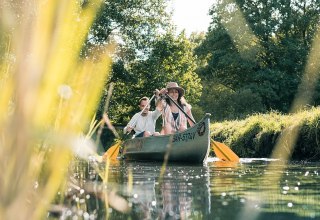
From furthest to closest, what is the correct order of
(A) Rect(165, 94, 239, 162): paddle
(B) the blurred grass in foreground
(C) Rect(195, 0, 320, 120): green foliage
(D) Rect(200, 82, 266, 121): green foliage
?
1. (C) Rect(195, 0, 320, 120): green foliage
2. (D) Rect(200, 82, 266, 121): green foliage
3. (A) Rect(165, 94, 239, 162): paddle
4. (B) the blurred grass in foreground

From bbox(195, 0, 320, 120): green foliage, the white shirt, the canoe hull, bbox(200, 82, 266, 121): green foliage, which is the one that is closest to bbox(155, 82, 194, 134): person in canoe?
the canoe hull

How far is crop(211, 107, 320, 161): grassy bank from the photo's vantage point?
40.6 ft

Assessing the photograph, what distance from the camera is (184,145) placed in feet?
41.1

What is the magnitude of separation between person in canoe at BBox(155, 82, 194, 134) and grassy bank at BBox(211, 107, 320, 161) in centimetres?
224

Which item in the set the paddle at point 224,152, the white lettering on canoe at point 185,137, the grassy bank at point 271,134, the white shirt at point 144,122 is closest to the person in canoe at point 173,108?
the paddle at point 224,152

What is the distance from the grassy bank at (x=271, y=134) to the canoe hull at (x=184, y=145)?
6.70 ft

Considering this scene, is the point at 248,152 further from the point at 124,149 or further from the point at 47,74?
the point at 47,74

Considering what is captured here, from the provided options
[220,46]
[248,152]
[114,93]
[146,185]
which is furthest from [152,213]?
[220,46]

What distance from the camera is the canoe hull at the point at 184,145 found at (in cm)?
1206

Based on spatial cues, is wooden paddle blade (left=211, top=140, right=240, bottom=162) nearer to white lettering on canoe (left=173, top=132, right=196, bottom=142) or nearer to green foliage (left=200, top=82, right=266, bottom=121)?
white lettering on canoe (left=173, top=132, right=196, bottom=142)

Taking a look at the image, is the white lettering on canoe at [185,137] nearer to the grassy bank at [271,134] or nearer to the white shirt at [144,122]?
the grassy bank at [271,134]

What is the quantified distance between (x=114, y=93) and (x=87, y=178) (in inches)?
1123

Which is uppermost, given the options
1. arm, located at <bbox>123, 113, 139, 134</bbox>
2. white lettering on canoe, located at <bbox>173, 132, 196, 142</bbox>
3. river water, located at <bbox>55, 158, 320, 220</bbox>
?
arm, located at <bbox>123, 113, 139, 134</bbox>

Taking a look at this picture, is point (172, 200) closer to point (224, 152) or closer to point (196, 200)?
point (196, 200)
